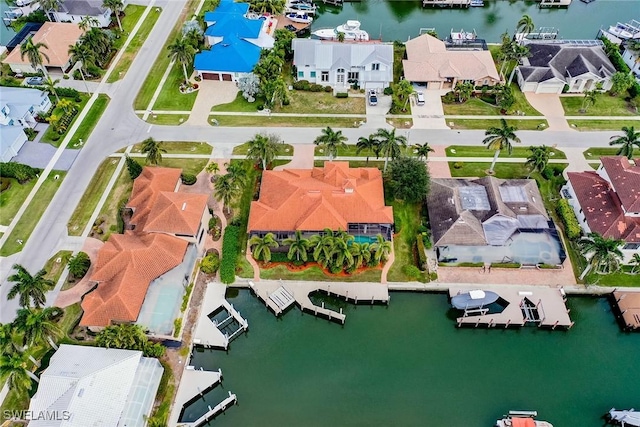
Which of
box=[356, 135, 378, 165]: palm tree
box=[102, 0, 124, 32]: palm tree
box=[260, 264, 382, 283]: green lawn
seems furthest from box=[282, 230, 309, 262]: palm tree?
box=[102, 0, 124, 32]: palm tree

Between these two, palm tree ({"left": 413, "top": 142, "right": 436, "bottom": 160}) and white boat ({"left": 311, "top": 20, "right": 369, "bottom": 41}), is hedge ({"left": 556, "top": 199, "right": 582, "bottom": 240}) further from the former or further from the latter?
white boat ({"left": 311, "top": 20, "right": 369, "bottom": 41})

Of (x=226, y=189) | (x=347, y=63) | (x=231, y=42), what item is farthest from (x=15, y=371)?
(x=347, y=63)

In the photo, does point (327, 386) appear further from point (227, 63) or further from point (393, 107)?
point (227, 63)

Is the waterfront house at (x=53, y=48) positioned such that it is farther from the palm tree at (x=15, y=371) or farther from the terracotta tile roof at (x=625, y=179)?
the terracotta tile roof at (x=625, y=179)

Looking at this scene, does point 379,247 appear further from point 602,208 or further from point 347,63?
point 347,63

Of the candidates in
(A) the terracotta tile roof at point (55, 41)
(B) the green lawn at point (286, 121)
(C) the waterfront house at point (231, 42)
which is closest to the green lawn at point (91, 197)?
(B) the green lawn at point (286, 121)
